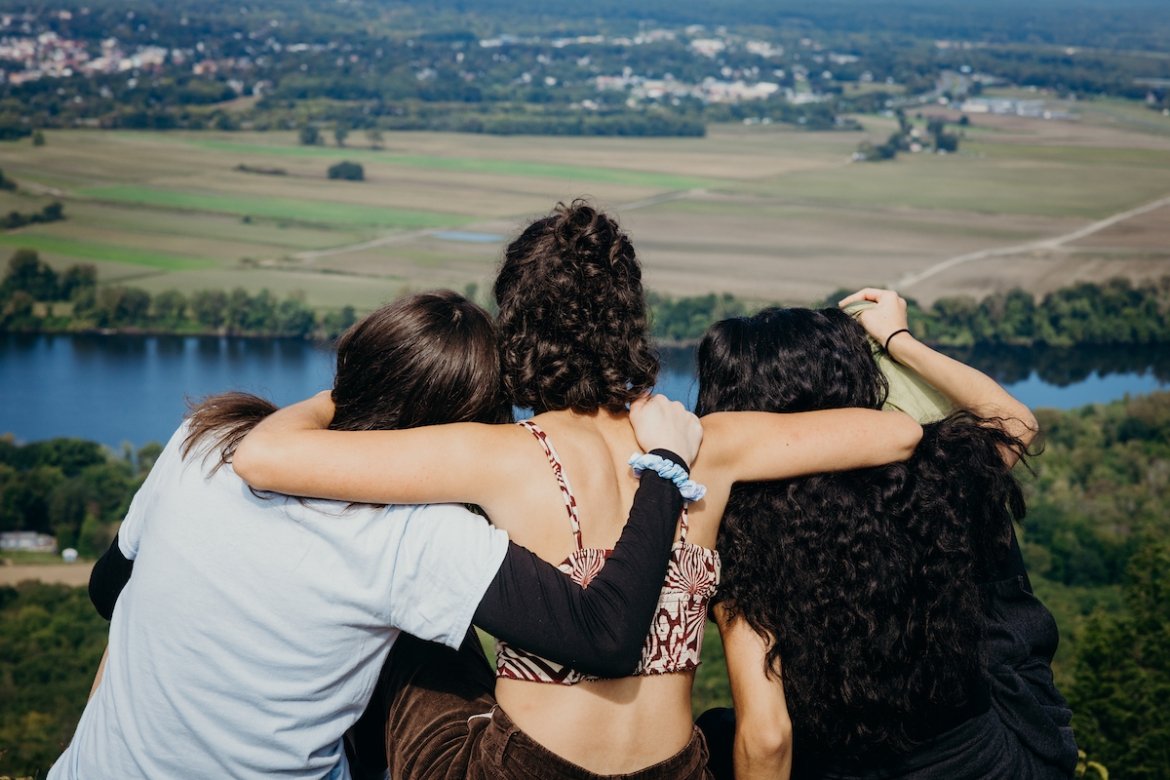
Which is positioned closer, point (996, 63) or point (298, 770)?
point (298, 770)

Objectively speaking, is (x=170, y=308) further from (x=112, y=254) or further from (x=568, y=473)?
(x=568, y=473)

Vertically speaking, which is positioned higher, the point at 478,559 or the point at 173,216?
the point at 478,559

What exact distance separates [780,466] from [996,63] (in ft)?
363

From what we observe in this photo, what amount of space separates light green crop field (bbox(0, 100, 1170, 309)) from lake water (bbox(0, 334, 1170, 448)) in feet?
13.0

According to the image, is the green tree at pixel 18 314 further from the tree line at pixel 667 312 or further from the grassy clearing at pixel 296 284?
the grassy clearing at pixel 296 284

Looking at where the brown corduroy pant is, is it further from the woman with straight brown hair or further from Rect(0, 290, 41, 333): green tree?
Rect(0, 290, 41, 333): green tree

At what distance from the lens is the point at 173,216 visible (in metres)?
62.0

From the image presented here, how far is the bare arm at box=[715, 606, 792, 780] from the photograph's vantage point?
2.06 meters

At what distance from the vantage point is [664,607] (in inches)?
77.7

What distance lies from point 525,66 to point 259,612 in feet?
377

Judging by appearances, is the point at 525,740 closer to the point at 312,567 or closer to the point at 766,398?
the point at 312,567

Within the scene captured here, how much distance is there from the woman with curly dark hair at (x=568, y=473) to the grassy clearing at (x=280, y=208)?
5844cm

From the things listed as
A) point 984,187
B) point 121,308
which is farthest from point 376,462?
point 984,187

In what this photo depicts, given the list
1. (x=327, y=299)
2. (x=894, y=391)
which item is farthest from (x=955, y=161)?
(x=894, y=391)
